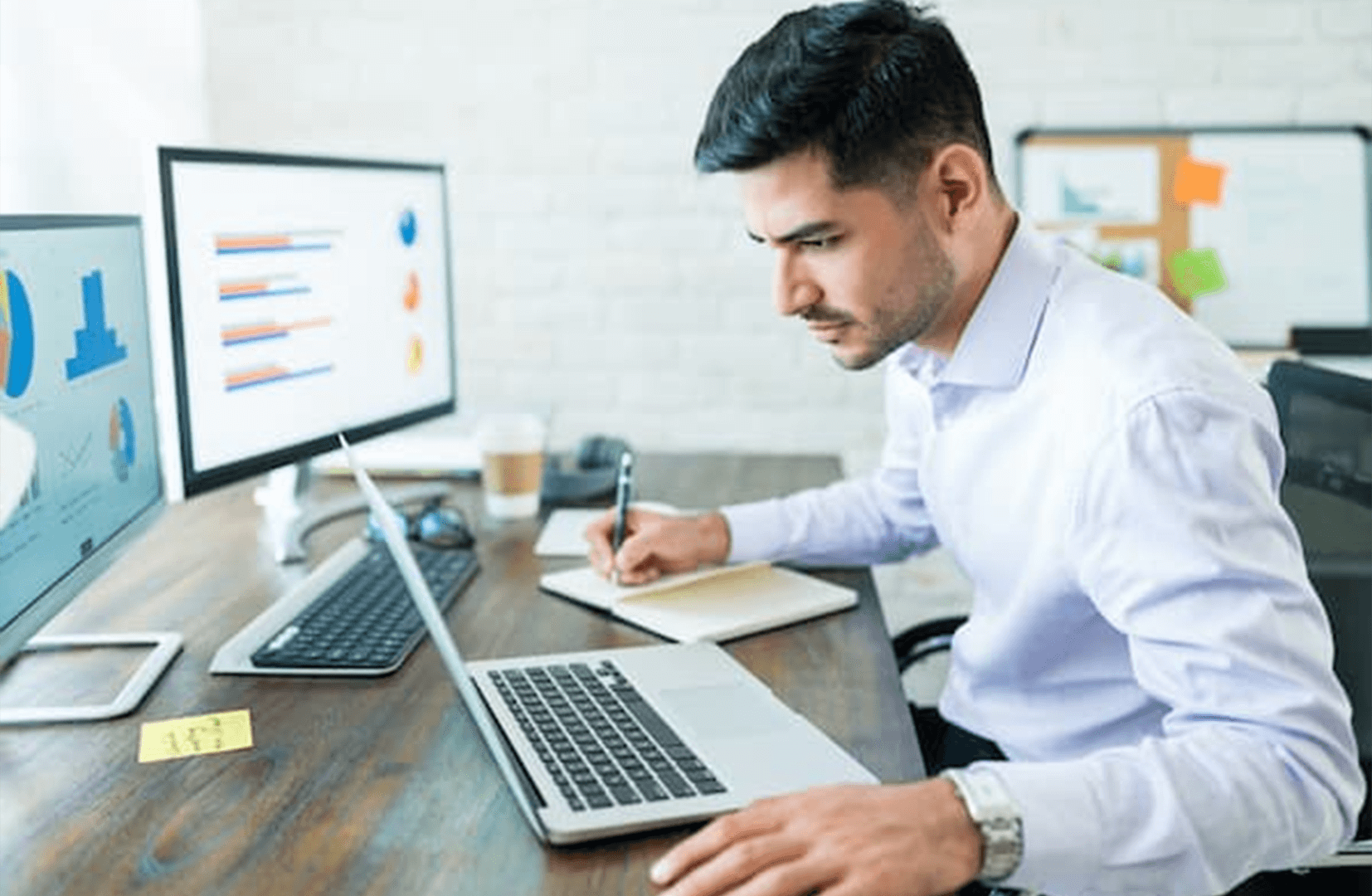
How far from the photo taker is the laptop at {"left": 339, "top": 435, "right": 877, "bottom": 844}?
943 mm

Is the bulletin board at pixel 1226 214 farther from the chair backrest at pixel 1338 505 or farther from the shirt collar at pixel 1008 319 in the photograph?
the shirt collar at pixel 1008 319

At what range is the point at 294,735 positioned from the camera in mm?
1106

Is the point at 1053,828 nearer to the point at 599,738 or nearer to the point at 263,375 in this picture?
the point at 599,738

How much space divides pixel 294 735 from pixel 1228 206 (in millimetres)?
1824

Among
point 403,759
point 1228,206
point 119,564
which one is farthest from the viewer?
point 1228,206

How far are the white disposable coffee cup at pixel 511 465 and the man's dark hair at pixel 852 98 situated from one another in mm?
673

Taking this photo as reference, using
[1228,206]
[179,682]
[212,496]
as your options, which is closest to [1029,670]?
[179,682]

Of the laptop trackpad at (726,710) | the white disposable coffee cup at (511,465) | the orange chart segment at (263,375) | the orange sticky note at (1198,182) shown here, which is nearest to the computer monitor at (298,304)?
the orange chart segment at (263,375)

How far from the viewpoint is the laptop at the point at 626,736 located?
0.94 metres

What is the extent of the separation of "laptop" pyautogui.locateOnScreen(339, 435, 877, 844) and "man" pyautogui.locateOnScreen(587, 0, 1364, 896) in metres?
0.09

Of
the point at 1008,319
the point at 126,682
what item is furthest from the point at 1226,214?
the point at 126,682

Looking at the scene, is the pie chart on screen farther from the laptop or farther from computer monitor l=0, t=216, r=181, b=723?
the laptop

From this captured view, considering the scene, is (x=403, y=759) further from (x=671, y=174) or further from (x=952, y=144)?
(x=671, y=174)

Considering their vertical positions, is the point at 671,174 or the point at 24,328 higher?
the point at 671,174
